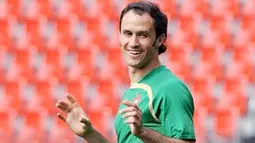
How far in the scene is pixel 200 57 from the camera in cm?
647

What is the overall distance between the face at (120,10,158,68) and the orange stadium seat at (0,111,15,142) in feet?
11.0

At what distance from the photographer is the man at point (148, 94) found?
2611 mm

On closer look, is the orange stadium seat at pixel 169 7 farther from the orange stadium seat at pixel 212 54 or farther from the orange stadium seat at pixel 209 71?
the orange stadium seat at pixel 209 71

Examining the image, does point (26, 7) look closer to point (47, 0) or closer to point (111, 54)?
point (47, 0)

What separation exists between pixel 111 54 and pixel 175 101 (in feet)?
12.8

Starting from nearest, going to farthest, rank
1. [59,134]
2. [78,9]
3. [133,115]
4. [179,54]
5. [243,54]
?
[133,115] < [59,134] < [243,54] < [179,54] < [78,9]

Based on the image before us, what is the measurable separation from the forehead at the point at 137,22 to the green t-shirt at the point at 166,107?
0.18 m

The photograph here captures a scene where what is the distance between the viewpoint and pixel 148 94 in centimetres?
273

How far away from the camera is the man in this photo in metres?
2.61

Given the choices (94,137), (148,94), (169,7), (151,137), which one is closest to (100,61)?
(169,7)

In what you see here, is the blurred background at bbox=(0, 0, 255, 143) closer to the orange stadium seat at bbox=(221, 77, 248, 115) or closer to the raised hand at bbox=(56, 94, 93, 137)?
the orange stadium seat at bbox=(221, 77, 248, 115)

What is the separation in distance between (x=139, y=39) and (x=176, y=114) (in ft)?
1.20

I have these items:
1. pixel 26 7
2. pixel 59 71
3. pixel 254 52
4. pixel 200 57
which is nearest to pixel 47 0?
pixel 26 7

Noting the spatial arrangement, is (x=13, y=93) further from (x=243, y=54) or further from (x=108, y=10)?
(x=243, y=54)
